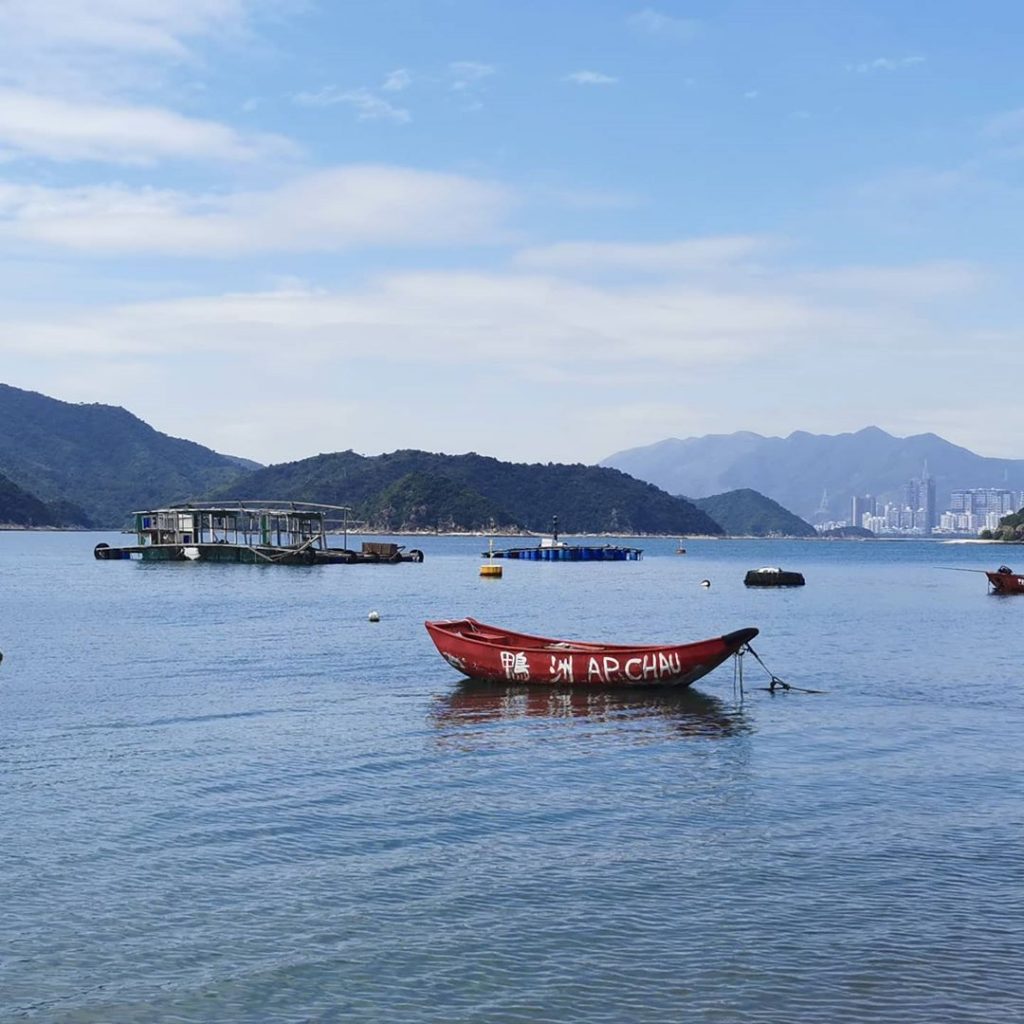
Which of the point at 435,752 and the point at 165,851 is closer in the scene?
the point at 165,851

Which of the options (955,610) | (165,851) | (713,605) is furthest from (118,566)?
(165,851)

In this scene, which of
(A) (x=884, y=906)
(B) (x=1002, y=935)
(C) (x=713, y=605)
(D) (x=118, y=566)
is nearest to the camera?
(B) (x=1002, y=935)

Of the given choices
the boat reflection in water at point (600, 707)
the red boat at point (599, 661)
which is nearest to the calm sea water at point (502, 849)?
the boat reflection in water at point (600, 707)

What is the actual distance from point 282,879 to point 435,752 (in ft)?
35.0

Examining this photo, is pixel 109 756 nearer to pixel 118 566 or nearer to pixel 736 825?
pixel 736 825

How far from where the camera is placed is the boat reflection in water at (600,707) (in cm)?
3294

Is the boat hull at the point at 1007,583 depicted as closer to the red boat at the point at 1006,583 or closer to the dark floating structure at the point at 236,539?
the red boat at the point at 1006,583

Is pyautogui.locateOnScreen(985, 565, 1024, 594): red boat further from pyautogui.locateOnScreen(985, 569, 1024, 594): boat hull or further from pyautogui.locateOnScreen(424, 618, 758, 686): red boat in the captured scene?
pyautogui.locateOnScreen(424, 618, 758, 686): red boat

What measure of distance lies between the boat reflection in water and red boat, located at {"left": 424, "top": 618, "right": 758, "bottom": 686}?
0.42 m

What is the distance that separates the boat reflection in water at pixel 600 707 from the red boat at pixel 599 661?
0.42 m

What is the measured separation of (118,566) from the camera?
484ft

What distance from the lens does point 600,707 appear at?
36094mm

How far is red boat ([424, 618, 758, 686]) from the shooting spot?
37969 millimetres

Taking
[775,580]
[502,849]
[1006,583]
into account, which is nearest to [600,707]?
[502,849]
